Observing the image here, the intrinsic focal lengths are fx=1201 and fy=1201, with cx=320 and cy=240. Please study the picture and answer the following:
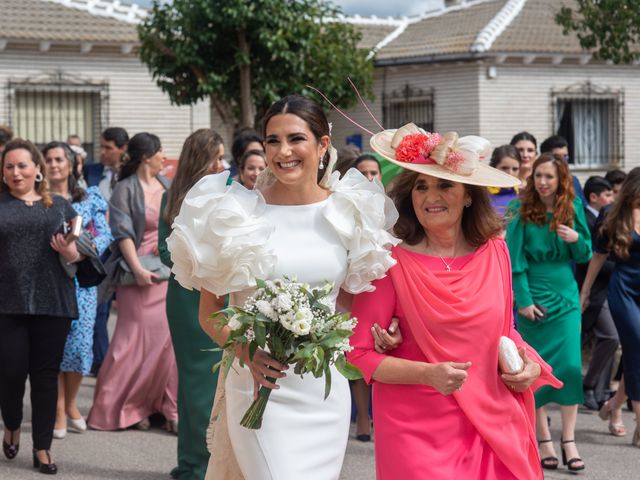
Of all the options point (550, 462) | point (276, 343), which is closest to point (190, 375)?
point (550, 462)

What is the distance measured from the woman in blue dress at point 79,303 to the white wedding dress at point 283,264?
485 cm

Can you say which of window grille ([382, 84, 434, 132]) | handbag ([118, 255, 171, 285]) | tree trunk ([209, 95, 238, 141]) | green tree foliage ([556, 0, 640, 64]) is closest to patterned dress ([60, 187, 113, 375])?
handbag ([118, 255, 171, 285])

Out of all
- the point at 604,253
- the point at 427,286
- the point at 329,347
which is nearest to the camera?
the point at 329,347

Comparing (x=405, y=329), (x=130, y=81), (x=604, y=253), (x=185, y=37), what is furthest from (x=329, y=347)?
(x=130, y=81)

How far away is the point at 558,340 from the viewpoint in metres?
8.73

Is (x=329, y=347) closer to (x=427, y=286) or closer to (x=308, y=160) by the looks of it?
(x=427, y=286)

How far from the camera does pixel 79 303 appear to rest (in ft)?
31.7

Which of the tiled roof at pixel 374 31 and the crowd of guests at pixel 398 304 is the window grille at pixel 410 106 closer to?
the tiled roof at pixel 374 31

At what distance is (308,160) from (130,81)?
2051 centimetres

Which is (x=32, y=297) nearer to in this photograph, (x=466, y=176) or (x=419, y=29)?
(x=466, y=176)

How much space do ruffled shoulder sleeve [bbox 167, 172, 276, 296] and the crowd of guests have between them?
0.20m

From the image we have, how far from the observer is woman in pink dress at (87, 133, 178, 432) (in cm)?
958

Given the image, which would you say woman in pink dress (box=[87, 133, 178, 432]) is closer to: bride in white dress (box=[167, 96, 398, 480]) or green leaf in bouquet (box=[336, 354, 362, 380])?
bride in white dress (box=[167, 96, 398, 480])

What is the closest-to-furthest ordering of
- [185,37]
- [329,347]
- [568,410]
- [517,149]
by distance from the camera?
[329,347] → [568,410] → [517,149] → [185,37]
